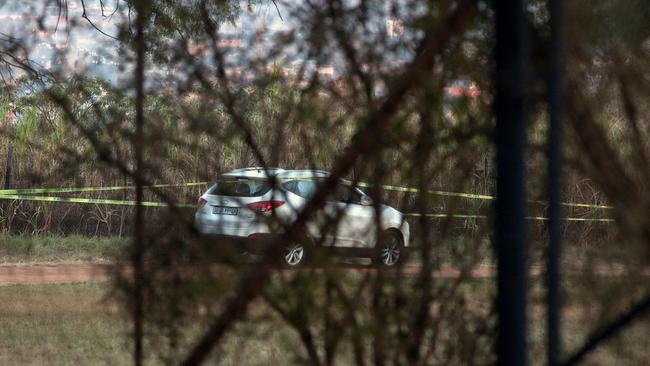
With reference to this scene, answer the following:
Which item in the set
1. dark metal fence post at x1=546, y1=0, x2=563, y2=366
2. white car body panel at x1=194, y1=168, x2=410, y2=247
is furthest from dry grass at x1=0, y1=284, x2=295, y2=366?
dark metal fence post at x1=546, y1=0, x2=563, y2=366

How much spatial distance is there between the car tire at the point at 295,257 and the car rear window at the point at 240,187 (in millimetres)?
304

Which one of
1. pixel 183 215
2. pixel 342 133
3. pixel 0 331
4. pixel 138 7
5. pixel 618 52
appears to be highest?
pixel 138 7

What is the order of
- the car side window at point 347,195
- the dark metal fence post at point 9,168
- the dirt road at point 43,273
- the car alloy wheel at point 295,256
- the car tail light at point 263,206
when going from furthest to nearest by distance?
the dark metal fence post at point 9,168 < the dirt road at point 43,273 < the car tail light at point 263,206 < the car side window at point 347,195 < the car alloy wheel at point 295,256

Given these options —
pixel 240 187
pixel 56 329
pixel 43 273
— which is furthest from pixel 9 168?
pixel 240 187

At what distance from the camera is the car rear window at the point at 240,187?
115 inches

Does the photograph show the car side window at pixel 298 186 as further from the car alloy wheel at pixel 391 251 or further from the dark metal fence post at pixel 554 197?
the dark metal fence post at pixel 554 197

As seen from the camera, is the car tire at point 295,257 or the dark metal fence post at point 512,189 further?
the car tire at point 295,257

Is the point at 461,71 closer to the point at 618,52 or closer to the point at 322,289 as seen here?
the point at 618,52

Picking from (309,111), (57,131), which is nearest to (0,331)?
(57,131)

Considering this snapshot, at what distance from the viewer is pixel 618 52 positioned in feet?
8.34

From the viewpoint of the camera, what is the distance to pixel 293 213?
2.81 m

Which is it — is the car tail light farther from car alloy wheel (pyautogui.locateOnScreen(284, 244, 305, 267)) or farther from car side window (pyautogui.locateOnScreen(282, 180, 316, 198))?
car alloy wheel (pyautogui.locateOnScreen(284, 244, 305, 267))

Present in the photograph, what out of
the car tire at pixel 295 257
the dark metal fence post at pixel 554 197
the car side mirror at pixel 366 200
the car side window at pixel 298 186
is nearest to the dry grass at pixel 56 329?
the car side window at pixel 298 186

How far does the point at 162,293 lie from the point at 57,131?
82.2 inches
